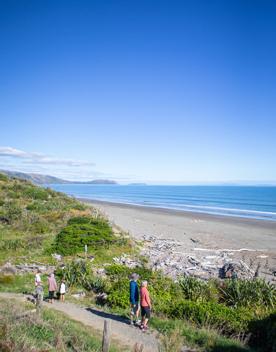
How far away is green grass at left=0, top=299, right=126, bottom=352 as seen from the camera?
23.2 ft

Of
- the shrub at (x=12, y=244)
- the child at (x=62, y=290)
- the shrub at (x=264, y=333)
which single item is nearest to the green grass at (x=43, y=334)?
the child at (x=62, y=290)

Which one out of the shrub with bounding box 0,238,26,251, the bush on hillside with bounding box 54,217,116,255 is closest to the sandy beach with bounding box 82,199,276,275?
the bush on hillside with bounding box 54,217,116,255

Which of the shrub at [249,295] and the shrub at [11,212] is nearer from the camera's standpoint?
the shrub at [249,295]

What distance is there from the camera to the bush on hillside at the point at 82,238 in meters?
21.6

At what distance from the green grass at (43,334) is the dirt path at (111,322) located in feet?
1.82

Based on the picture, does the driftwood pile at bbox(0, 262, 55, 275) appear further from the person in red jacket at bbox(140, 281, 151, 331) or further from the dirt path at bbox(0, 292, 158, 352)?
the person in red jacket at bbox(140, 281, 151, 331)

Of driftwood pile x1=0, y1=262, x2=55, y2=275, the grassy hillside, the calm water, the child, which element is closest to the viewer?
the child

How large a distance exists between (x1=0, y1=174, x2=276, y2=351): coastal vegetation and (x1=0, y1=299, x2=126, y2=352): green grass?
0.21 feet

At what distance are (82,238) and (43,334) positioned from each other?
45.8ft

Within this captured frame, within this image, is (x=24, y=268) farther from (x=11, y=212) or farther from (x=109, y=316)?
(x=11, y=212)

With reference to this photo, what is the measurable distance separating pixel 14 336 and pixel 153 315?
5.61 metres

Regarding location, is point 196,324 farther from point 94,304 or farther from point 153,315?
point 94,304

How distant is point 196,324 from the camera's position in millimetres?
10906

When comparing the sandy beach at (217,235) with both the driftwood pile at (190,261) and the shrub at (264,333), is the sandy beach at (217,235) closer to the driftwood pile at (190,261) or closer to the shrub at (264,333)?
the driftwood pile at (190,261)
